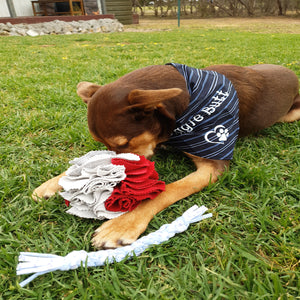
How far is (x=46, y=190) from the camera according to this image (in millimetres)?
2332

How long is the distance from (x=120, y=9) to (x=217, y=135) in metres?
24.9

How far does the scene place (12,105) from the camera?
4.39 m

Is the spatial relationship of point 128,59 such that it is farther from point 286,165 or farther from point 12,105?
point 286,165

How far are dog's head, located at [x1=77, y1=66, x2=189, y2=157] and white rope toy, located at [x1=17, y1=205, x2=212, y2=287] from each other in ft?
2.72

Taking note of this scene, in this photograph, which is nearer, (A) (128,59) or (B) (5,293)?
(B) (5,293)

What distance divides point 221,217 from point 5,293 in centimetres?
153

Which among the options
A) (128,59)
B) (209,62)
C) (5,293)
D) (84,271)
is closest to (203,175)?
(84,271)

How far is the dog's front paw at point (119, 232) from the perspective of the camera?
1.83 metres

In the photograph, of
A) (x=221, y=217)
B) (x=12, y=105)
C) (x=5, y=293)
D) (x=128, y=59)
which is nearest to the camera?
(x=5, y=293)

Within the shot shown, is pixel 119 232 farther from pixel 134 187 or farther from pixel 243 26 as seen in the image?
pixel 243 26

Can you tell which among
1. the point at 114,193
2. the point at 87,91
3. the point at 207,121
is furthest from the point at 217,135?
the point at 87,91

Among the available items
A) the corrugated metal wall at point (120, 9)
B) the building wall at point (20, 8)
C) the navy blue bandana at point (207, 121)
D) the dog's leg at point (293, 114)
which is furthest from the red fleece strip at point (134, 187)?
the corrugated metal wall at point (120, 9)

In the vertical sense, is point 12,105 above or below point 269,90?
below

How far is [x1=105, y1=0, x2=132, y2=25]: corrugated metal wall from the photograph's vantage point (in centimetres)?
2350
